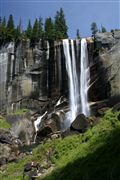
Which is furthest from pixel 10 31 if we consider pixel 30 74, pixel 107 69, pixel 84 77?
pixel 107 69

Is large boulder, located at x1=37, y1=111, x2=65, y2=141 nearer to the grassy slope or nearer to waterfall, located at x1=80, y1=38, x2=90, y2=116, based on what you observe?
waterfall, located at x1=80, y1=38, x2=90, y2=116

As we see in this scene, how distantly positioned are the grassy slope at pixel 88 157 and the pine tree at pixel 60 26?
35.4 m

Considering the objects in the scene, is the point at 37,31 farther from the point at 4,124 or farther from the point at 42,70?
the point at 4,124

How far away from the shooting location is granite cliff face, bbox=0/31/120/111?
47.7 m

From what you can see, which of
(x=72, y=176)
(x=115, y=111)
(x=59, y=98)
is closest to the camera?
(x=72, y=176)

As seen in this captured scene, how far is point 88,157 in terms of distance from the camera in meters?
17.5

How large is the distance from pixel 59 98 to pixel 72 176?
112 ft

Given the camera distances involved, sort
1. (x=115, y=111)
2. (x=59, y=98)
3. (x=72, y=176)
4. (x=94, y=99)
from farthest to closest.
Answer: (x=59, y=98) < (x=94, y=99) < (x=115, y=111) < (x=72, y=176)

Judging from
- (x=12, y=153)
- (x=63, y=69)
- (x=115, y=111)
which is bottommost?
(x=12, y=153)

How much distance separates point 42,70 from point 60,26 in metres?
15.6

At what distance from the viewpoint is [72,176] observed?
15805 mm

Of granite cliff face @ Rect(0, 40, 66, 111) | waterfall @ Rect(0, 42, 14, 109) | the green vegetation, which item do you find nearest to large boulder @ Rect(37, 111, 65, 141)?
the green vegetation

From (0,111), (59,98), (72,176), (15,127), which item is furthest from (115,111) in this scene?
(0,111)

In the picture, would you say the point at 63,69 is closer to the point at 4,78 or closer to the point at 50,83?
the point at 50,83
